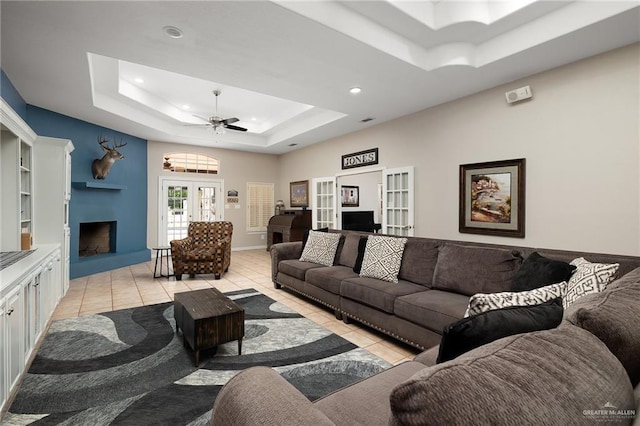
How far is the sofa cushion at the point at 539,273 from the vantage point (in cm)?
201

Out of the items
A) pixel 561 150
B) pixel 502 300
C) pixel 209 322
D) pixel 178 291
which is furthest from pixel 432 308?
pixel 178 291

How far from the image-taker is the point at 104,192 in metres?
6.01

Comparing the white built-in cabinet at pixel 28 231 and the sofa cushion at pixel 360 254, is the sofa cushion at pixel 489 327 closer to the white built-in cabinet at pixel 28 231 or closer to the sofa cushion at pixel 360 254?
the white built-in cabinet at pixel 28 231

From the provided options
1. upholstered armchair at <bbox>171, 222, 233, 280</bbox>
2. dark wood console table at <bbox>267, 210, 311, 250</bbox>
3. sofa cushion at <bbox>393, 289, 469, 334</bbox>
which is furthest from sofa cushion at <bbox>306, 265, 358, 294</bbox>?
dark wood console table at <bbox>267, 210, 311, 250</bbox>

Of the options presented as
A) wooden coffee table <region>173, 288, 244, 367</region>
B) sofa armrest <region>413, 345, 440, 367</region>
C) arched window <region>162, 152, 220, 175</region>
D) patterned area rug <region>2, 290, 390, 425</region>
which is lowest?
patterned area rug <region>2, 290, 390, 425</region>

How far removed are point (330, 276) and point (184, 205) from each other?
566cm

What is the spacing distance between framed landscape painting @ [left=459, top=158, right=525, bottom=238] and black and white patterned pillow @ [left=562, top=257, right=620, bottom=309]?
203 cm

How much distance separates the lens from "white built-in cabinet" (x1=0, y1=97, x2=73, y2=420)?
1949 millimetres

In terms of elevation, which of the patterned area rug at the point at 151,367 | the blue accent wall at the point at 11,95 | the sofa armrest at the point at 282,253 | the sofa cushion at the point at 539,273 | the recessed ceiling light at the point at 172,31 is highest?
the recessed ceiling light at the point at 172,31

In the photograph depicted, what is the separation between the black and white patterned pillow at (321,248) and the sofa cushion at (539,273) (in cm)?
226

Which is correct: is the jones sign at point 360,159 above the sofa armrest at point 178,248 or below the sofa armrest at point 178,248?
above

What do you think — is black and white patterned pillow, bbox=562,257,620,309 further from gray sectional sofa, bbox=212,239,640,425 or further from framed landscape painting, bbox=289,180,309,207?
framed landscape painting, bbox=289,180,309,207

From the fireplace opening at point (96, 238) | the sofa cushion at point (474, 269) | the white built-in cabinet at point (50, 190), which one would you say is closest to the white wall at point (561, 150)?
the sofa cushion at point (474, 269)

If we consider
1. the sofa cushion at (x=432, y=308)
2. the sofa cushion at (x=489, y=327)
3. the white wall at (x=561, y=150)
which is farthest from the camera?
the white wall at (x=561, y=150)
